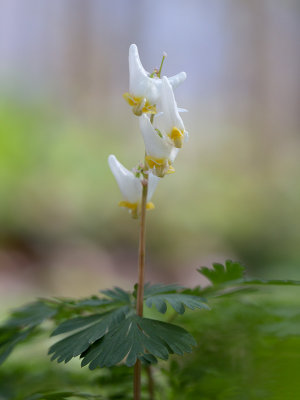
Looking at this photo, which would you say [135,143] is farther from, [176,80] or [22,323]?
[22,323]

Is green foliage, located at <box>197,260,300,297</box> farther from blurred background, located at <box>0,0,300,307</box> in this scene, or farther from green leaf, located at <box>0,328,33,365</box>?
blurred background, located at <box>0,0,300,307</box>

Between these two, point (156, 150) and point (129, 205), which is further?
point (129, 205)

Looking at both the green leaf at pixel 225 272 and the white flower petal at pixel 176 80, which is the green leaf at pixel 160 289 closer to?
the green leaf at pixel 225 272

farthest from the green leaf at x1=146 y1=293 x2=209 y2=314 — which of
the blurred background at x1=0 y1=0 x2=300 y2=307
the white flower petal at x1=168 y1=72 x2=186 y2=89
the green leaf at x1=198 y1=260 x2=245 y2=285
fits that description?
the blurred background at x1=0 y1=0 x2=300 y2=307

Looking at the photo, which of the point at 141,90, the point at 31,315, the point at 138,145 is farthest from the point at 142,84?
the point at 138,145

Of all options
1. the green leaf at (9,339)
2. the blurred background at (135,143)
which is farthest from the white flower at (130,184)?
the blurred background at (135,143)

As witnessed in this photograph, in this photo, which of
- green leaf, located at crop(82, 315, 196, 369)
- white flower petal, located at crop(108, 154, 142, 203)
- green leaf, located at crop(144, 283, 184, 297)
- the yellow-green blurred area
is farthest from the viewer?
the yellow-green blurred area
